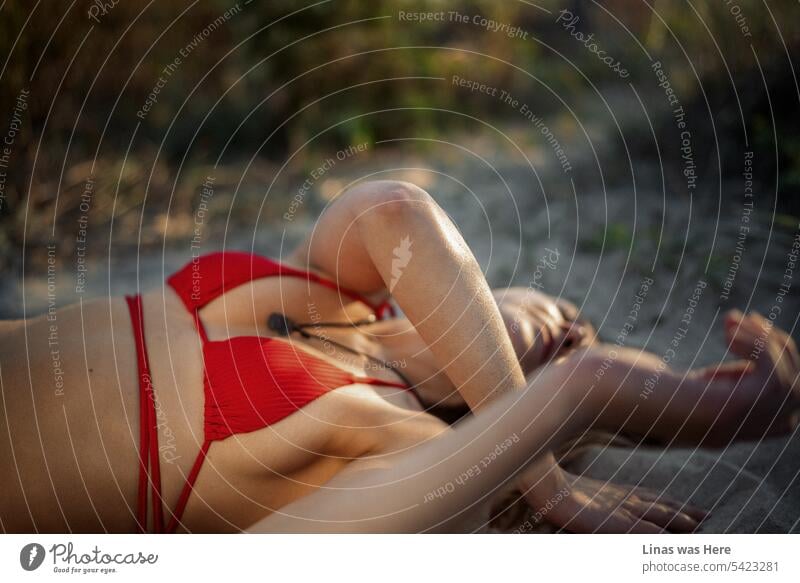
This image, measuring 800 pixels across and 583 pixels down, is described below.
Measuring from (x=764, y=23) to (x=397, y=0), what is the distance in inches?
26.2

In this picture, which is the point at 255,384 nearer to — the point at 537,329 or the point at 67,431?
the point at 67,431

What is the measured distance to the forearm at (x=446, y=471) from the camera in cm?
60

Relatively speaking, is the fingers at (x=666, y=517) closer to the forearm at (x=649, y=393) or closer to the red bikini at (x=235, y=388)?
the forearm at (x=649, y=393)

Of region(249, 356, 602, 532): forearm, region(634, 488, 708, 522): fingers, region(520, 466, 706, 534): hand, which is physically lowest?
region(634, 488, 708, 522): fingers

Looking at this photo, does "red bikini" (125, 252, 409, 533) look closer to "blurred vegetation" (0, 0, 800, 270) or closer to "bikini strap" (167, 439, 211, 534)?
"bikini strap" (167, 439, 211, 534)

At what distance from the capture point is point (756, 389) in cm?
65

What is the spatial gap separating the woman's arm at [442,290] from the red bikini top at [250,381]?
0.09 meters

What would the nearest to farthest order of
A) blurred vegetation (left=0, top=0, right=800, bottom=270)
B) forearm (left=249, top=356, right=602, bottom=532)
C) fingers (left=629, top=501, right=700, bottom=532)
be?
forearm (left=249, top=356, right=602, bottom=532), fingers (left=629, top=501, right=700, bottom=532), blurred vegetation (left=0, top=0, right=800, bottom=270)

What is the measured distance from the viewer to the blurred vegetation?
45.9 inches

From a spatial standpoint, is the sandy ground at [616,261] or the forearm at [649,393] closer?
the forearm at [649,393]

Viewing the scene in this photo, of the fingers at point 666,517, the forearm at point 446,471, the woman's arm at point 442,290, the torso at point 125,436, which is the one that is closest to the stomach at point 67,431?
the torso at point 125,436

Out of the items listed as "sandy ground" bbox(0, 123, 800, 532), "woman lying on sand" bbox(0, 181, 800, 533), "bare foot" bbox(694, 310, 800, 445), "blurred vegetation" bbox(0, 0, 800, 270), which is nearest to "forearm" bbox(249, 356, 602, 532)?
"woman lying on sand" bbox(0, 181, 800, 533)
